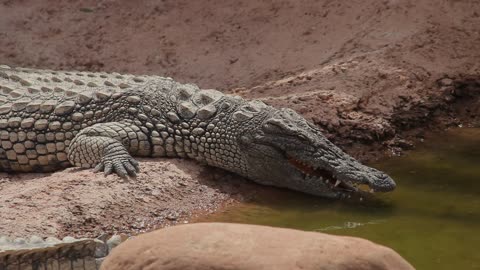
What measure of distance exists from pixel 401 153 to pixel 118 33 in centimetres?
478

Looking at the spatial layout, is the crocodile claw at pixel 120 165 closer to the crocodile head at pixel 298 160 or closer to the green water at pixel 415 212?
the green water at pixel 415 212

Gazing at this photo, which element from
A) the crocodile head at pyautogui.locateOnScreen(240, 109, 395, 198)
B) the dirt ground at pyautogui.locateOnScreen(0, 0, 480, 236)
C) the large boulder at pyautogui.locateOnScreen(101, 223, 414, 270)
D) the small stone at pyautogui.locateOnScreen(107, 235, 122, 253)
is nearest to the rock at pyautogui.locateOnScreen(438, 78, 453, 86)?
the dirt ground at pyautogui.locateOnScreen(0, 0, 480, 236)

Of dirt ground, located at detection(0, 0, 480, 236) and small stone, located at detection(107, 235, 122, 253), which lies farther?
dirt ground, located at detection(0, 0, 480, 236)

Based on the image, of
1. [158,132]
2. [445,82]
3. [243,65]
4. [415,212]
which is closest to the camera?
[415,212]

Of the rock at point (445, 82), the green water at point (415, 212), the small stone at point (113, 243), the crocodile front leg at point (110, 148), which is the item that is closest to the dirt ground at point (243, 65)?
the rock at point (445, 82)

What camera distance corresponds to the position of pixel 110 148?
742 cm

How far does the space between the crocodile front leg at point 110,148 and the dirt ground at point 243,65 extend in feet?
0.43

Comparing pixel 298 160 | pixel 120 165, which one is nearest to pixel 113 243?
pixel 120 165

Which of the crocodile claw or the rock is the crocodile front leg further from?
the rock


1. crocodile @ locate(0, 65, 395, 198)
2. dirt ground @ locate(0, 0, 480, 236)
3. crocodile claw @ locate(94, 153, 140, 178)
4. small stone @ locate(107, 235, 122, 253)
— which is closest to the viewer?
small stone @ locate(107, 235, 122, 253)

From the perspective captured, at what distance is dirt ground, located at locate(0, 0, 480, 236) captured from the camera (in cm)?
692

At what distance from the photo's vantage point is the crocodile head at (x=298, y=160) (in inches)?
288

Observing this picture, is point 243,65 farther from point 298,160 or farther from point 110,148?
point 110,148

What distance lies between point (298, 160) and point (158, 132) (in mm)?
1249
